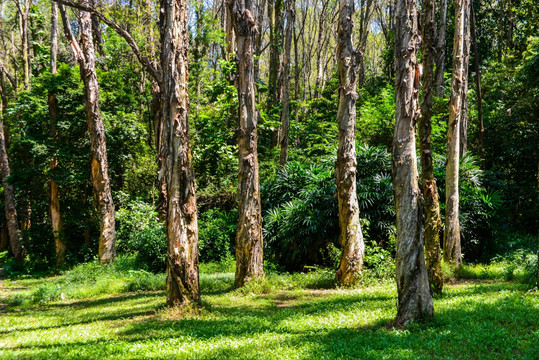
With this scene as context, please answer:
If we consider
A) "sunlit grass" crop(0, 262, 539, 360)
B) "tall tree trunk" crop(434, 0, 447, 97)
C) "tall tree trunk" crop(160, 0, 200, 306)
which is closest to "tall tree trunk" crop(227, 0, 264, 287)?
"sunlit grass" crop(0, 262, 539, 360)

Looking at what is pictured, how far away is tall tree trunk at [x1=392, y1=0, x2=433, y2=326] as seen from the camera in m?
5.56

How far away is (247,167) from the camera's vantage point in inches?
371

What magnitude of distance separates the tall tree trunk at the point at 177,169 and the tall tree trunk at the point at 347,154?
12.4ft

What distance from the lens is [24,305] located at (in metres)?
9.86

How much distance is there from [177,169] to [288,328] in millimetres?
3284

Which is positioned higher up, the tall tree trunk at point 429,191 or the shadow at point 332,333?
the tall tree trunk at point 429,191

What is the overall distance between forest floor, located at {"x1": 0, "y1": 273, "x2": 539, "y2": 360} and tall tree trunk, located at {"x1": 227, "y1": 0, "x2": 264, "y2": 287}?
0.65m

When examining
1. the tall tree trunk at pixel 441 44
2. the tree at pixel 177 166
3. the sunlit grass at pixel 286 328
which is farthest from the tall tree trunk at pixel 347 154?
the tree at pixel 177 166

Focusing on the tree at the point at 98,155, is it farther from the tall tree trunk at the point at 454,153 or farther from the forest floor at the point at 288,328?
the tall tree trunk at the point at 454,153

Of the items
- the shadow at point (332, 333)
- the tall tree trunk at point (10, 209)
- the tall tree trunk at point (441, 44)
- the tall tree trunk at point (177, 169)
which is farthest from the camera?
the tall tree trunk at point (10, 209)

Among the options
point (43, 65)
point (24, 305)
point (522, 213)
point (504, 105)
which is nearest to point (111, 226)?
point (24, 305)

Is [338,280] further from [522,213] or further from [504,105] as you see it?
[504,105]

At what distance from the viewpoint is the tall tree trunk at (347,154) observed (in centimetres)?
938

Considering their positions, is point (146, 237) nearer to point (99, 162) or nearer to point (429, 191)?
point (99, 162)
